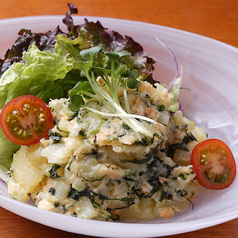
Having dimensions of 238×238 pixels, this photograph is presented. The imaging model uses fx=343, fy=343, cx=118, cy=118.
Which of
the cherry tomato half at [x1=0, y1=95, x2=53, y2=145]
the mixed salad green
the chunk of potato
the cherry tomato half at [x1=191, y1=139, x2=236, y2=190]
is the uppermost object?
the mixed salad green

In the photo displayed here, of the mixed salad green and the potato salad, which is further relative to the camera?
the mixed salad green

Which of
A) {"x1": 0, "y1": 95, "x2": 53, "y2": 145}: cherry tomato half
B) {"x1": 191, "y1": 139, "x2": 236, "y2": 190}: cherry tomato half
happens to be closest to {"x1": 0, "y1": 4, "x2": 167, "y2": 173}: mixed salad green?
{"x1": 0, "y1": 95, "x2": 53, "y2": 145}: cherry tomato half

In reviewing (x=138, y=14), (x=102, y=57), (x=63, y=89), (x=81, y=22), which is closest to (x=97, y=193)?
(x=63, y=89)

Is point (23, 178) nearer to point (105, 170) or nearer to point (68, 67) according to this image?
point (105, 170)

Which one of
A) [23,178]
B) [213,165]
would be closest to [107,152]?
[23,178]

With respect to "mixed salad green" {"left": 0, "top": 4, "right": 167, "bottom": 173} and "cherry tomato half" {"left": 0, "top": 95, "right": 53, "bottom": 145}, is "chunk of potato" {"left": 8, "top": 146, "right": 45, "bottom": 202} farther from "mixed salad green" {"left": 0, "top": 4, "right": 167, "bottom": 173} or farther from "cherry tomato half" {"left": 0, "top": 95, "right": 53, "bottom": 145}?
"mixed salad green" {"left": 0, "top": 4, "right": 167, "bottom": 173}

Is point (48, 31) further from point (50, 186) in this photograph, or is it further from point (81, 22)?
point (50, 186)

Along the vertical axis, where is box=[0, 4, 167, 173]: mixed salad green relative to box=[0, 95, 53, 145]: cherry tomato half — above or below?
above
